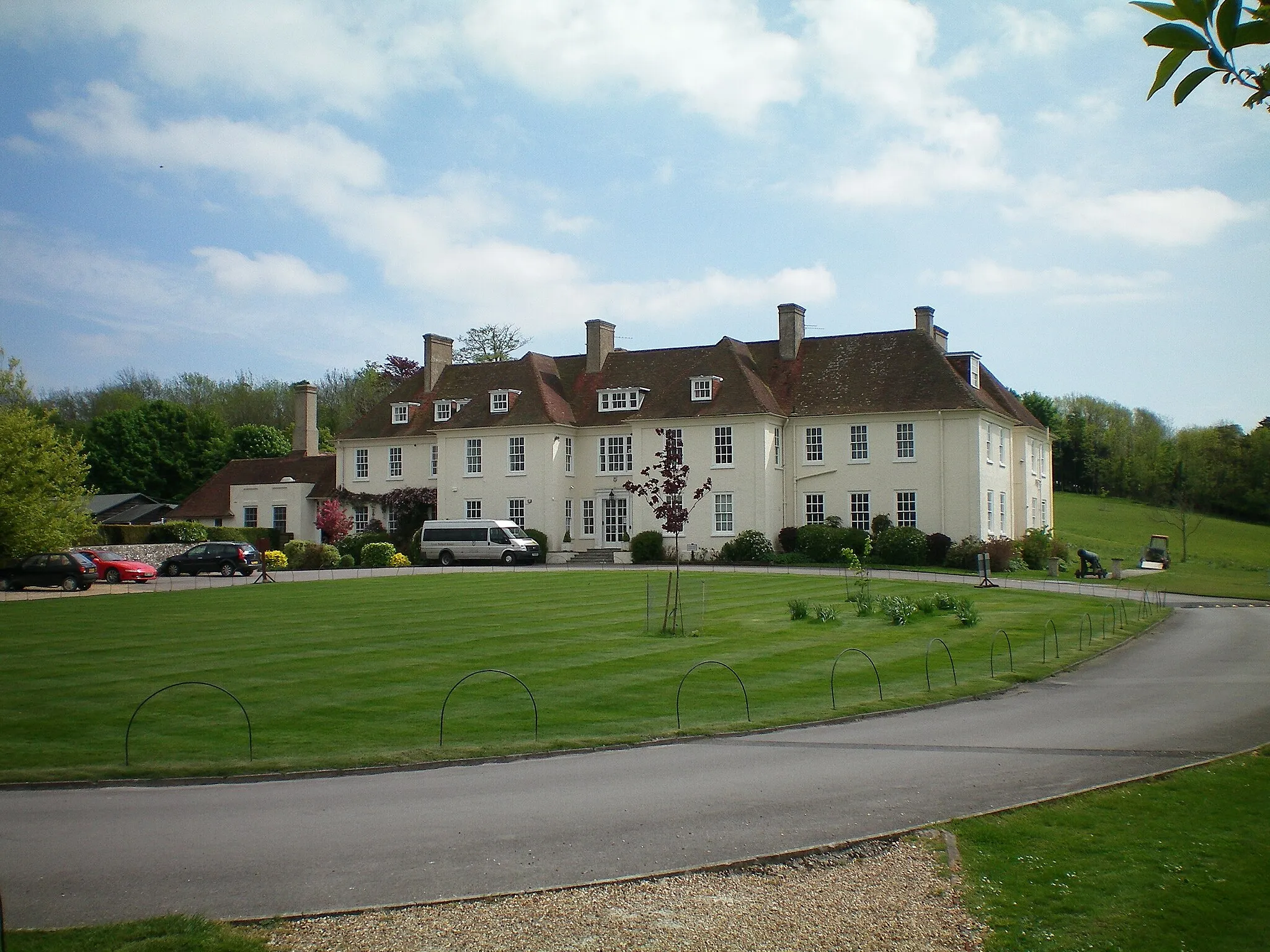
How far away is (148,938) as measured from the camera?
602 centimetres

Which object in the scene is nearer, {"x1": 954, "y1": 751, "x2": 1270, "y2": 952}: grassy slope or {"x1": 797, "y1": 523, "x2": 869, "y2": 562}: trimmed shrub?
{"x1": 954, "y1": 751, "x2": 1270, "y2": 952}: grassy slope

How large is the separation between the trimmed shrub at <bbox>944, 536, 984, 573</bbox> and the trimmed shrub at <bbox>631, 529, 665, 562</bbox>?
1211cm

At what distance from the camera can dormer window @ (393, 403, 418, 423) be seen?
182 ft

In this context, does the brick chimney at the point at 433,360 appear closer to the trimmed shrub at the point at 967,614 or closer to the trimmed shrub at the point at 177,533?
the trimmed shrub at the point at 177,533

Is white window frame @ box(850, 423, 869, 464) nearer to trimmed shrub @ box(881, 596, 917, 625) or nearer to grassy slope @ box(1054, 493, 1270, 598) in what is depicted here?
grassy slope @ box(1054, 493, 1270, 598)

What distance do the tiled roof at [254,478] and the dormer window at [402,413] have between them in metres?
5.42

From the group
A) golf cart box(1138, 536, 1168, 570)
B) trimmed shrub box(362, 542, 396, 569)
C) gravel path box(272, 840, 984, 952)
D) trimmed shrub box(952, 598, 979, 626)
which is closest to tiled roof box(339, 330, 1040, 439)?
trimmed shrub box(362, 542, 396, 569)

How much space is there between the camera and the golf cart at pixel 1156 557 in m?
50.6

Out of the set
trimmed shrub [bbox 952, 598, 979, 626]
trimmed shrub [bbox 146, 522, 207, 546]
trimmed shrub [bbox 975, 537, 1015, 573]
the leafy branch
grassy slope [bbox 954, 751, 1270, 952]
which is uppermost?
the leafy branch

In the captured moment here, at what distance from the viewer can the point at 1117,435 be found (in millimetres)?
98000

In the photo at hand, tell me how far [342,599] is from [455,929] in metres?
23.2

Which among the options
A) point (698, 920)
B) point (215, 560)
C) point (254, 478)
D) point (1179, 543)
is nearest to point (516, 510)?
point (215, 560)

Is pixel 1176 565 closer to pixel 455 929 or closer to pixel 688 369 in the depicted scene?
pixel 688 369

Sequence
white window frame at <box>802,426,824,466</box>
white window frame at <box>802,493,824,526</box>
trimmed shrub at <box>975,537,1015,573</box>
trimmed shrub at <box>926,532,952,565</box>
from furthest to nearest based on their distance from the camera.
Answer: white window frame at <box>802,426,824,466</box> → white window frame at <box>802,493,824,526</box> → trimmed shrub at <box>926,532,952,565</box> → trimmed shrub at <box>975,537,1015,573</box>
